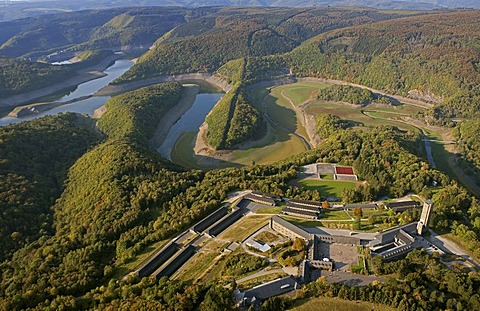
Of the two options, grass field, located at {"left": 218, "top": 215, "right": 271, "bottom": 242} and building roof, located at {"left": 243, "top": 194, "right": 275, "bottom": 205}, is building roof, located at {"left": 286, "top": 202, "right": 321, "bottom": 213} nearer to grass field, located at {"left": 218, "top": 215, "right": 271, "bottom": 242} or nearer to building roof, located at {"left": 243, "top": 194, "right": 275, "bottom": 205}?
building roof, located at {"left": 243, "top": 194, "right": 275, "bottom": 205}

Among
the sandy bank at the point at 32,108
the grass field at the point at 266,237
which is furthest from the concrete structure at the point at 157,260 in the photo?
the sandy bank at the point at 32,108

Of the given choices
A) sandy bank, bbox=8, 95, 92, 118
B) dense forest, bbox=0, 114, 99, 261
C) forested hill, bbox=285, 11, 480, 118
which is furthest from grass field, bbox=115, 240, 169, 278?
sandy bank, bbox=8, 95, 92, 118

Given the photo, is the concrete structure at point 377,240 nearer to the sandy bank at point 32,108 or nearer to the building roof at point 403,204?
the building roof at point 403,204

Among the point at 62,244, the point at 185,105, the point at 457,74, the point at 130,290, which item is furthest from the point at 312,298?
the point at 457,74

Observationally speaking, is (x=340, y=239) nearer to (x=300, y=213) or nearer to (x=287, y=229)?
(x=287, y=229)

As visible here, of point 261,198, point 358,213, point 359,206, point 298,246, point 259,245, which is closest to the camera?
point 298,246

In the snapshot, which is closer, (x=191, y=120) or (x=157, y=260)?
(x=157, y=260)

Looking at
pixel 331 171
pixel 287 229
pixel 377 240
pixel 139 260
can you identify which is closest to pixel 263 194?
pixel 287 229
